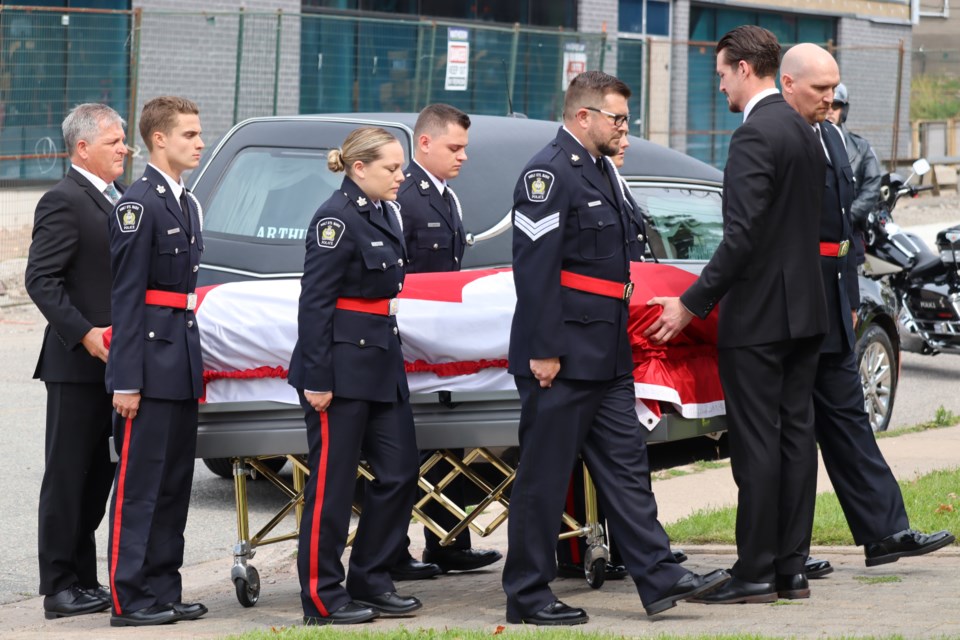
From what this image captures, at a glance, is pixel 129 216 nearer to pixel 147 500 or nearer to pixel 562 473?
pixel 147 500

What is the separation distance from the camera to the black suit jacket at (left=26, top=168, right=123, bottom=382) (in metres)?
6.15

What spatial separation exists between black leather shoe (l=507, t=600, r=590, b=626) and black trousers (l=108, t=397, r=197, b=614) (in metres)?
1.38

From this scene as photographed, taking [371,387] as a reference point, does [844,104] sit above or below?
above

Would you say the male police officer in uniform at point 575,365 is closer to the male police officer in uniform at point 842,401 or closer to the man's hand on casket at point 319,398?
the man's hand on casket at point 319,398

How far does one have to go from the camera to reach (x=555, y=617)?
5.55 meters

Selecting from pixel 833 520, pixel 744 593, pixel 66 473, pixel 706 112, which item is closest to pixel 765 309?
pixel 744 593

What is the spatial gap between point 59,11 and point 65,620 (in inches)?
508

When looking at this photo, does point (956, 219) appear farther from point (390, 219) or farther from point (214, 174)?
point (390, 219)

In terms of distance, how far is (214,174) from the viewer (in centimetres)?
898

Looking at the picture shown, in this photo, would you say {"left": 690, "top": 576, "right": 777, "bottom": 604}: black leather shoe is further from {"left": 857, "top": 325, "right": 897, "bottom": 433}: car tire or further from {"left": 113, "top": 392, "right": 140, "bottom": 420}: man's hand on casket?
{"left": 857, "top": 325, "right": 897, "bottom": 433}: car tire

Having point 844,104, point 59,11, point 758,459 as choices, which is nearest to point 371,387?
point 758,459

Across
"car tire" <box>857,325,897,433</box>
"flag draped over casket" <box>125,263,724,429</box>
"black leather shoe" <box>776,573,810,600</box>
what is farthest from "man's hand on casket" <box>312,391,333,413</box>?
"car tire" <box>857,325,897,433</box>

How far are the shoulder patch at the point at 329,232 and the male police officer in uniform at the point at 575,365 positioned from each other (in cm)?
64

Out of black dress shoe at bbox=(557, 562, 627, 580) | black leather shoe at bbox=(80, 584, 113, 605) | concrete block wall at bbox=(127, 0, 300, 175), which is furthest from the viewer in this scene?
concrete block wall at bbox=(127, 0, 300, 175)
